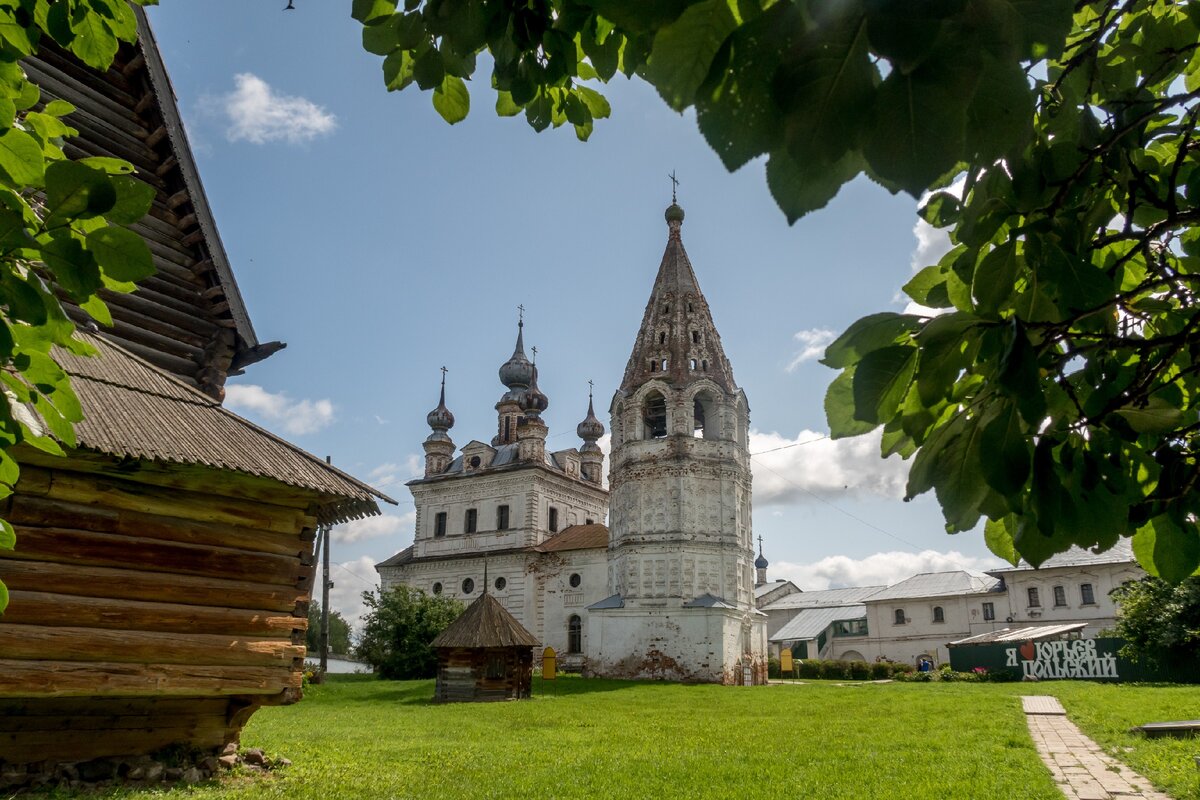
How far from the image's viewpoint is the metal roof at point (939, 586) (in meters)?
45.8

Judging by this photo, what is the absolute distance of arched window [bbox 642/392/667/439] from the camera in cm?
3303

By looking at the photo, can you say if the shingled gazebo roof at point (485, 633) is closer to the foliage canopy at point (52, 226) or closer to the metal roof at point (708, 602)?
the metal roof at point (708, 602)

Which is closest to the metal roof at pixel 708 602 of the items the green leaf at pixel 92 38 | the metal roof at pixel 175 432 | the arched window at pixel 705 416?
the arched window at pixel 705 416

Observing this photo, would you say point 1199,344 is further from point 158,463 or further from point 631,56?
point 158,463

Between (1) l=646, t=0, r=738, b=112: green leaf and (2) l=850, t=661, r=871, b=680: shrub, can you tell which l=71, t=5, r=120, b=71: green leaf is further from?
(2) l=850, t=661, r=871, b=680: shrub

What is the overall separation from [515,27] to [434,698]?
21878mm

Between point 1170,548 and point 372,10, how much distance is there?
103 inches

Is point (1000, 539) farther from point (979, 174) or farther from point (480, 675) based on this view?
point (480, 675)

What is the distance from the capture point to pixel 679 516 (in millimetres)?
31000

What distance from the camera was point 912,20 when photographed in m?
0.93

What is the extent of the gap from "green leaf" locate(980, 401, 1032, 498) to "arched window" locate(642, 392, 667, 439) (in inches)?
1236

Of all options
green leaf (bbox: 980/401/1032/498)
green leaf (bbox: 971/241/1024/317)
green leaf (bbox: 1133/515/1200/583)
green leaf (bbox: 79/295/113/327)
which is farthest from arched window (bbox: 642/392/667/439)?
green leaf (bbox: 980/401/1032/498)

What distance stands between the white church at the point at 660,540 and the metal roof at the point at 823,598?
69.9 ft

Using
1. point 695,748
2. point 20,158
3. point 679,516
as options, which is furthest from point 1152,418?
point 679,516
